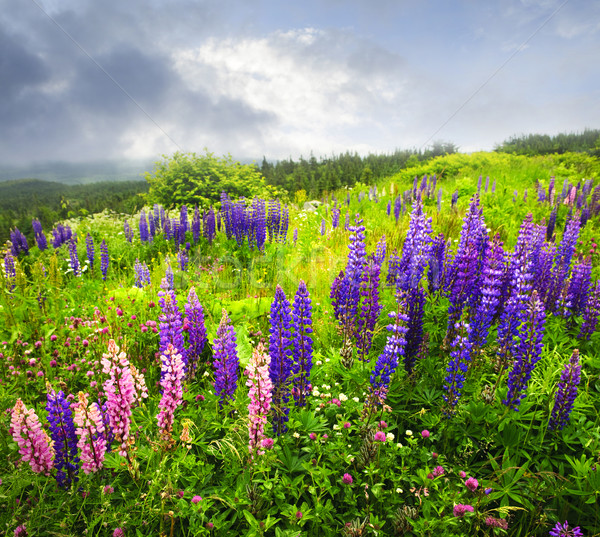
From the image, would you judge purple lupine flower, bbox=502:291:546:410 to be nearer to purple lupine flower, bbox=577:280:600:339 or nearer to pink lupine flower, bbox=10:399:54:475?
purple lupine flower, bbox=577:280:600:339

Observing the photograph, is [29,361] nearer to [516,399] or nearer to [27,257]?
[516,399]

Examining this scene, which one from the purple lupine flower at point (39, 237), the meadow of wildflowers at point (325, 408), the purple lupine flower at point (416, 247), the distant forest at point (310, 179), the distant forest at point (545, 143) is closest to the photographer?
the meadow of wildflowers at point (325, 408)

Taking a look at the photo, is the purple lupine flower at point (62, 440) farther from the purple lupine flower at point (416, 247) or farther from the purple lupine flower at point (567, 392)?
the purple lupine flower at point (567, 392)

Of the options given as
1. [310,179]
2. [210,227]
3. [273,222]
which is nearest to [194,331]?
[273,222]

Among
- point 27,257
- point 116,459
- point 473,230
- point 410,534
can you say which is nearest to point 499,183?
point 473,230

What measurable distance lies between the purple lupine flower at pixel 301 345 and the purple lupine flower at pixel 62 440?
1465 mm

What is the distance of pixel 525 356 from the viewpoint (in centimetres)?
249

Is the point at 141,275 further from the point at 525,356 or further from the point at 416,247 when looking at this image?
the point at 525,356

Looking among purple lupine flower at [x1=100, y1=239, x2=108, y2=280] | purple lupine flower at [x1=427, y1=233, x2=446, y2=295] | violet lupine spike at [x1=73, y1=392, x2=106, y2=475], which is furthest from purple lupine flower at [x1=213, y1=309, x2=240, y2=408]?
purple lupine flower at [x1=100, y1=239, x2=108, y2=280]

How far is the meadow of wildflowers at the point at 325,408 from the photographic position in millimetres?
1794

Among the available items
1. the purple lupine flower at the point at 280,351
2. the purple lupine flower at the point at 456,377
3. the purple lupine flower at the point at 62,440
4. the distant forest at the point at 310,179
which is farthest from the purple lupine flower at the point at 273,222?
the distant forest at the point at 310,179

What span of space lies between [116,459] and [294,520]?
1.09m

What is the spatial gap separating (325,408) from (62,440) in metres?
1.77

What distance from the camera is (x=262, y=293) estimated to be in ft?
15.3
